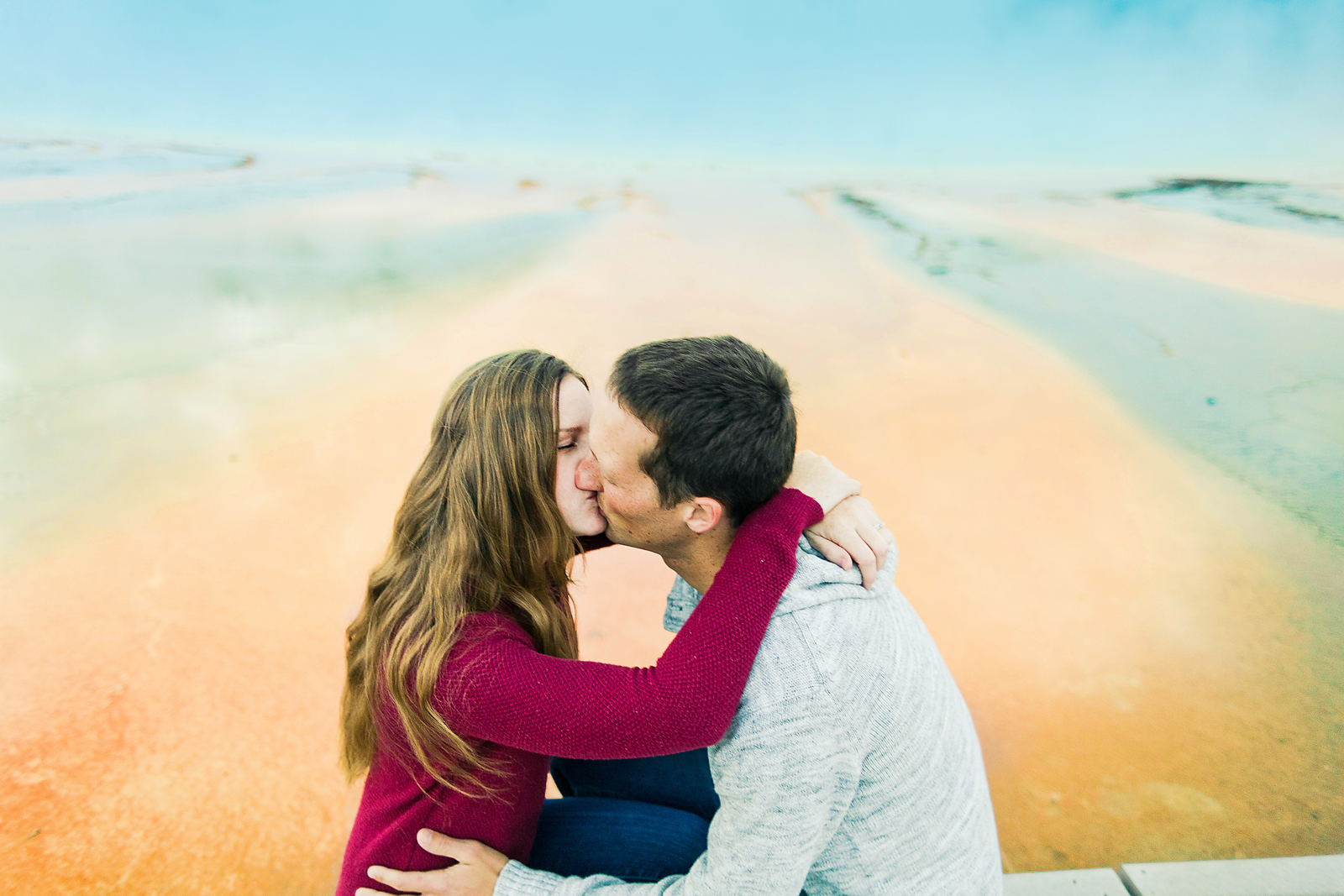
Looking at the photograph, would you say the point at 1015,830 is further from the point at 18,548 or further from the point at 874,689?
the point at 18,548

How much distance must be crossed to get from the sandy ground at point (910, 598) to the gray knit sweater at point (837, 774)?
31.8 inches

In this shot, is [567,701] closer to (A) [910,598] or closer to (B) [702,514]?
(B) [702,514]

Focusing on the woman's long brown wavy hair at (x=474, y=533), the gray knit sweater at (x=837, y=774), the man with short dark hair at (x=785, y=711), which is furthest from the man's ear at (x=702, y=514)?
the woman's long brown wavy hair at (x=474, y=533)

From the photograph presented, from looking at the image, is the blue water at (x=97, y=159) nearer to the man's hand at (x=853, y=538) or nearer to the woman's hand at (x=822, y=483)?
the woman's hand at (x=822, y=483)

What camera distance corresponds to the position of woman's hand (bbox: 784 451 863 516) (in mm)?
1147

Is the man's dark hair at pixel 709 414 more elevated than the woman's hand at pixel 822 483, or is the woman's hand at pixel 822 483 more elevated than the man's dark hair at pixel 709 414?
the man's dark hair at pixel 709 414

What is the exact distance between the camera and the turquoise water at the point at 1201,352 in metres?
2.48

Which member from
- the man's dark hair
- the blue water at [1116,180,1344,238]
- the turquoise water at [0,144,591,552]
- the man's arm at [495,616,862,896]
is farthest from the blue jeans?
the blue water at [1116,180,1344,238]

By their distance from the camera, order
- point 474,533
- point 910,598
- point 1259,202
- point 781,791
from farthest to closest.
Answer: point 1259,202 < point 910,598 < point 474,533 < point 781,791

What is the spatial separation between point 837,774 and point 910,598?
1560mm

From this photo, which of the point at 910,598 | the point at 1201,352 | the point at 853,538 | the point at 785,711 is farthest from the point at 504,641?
the point at 1201,352

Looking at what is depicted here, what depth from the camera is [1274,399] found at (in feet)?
8.57

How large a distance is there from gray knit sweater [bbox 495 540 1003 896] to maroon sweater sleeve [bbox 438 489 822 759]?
50 millimetres

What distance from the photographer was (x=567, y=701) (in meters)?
0.88
